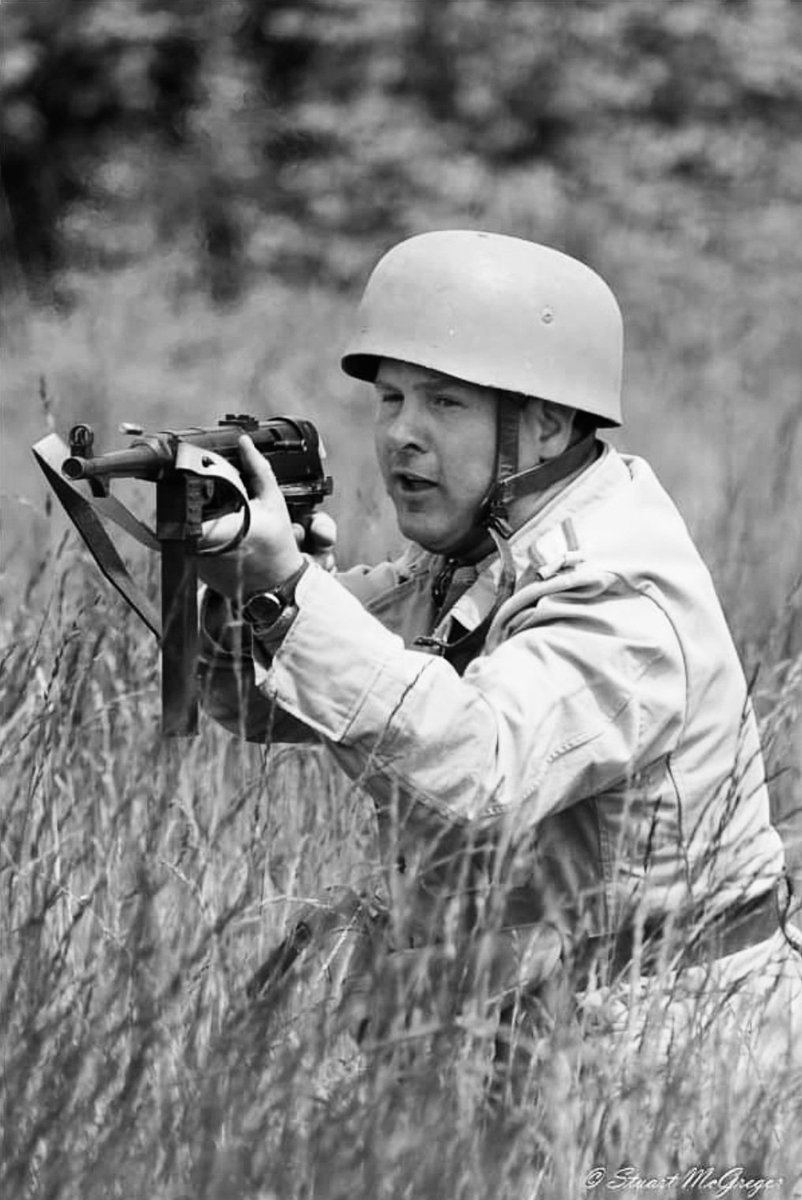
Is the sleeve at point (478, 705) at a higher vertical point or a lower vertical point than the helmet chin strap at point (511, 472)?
lower

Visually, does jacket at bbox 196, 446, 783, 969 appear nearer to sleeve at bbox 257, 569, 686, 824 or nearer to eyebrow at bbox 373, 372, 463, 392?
sleeve at bbox 257, 569, 686, 824

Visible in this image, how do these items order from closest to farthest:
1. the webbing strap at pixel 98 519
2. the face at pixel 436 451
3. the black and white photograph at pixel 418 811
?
the black and white photograph at pixel 418 811, the webbing strap at pixel 98 519, the face at pixel 436 451

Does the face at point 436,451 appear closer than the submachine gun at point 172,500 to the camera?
No

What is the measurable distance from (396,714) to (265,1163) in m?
0.68

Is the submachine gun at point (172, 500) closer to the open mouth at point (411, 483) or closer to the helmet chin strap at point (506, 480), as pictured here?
the open mouth at point (411, 483)

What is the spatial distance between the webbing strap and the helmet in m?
0.55

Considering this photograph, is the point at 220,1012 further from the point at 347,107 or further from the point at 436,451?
the point at 347,107

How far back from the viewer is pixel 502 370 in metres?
3.45

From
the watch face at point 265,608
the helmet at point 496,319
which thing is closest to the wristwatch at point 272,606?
the watch face at point 265,608

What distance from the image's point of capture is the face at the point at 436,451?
3.44 metres

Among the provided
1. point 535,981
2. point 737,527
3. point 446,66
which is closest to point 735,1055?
point 535,981

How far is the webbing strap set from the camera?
10.1ft

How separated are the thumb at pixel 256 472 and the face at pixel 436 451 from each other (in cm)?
33

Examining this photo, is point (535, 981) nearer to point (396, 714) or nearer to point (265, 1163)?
point (396, 714)
